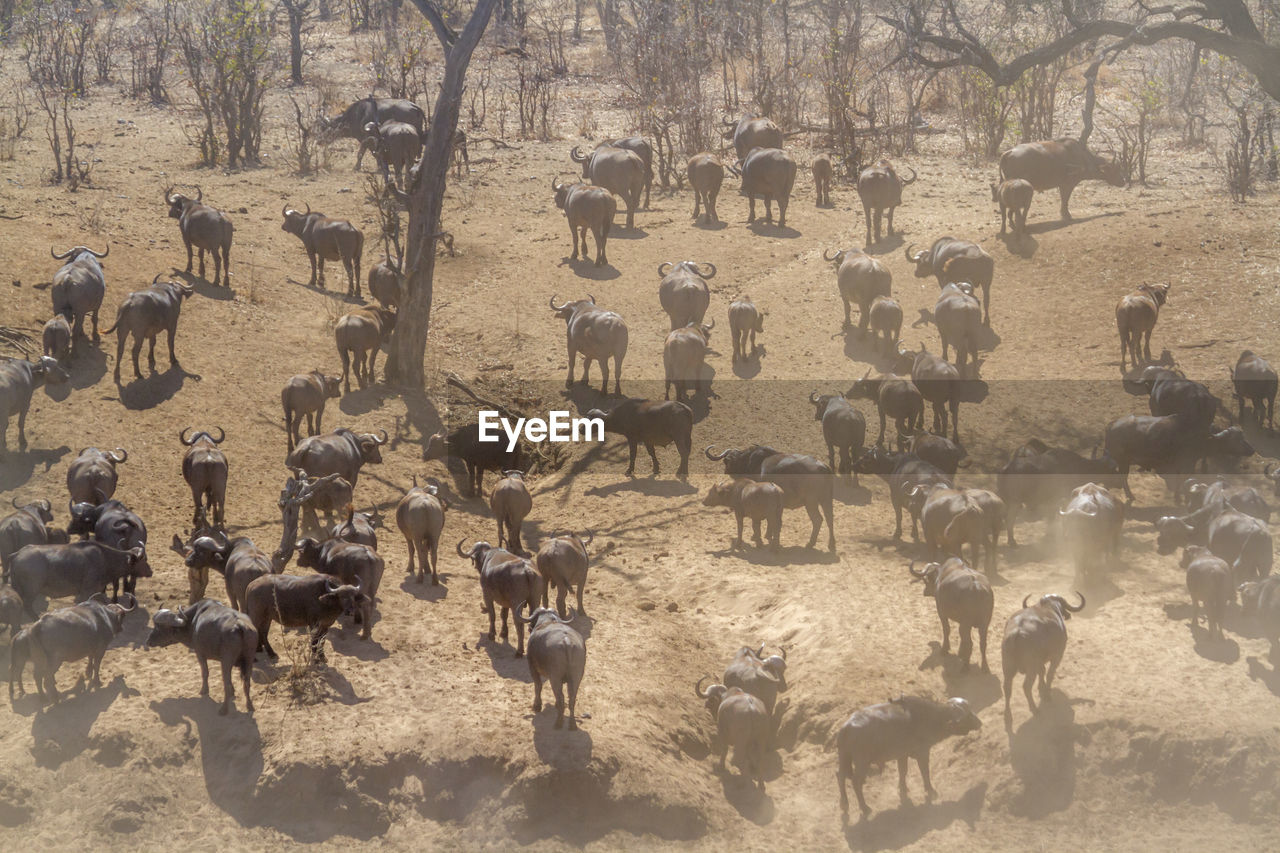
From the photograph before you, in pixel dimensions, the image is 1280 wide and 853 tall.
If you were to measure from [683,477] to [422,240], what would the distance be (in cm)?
507

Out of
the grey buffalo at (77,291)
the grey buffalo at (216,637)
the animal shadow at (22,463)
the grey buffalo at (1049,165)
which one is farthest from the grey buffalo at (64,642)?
the grey buffalo at (1049,165)

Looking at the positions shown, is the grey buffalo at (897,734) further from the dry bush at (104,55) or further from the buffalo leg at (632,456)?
the dry bush at (104,55)

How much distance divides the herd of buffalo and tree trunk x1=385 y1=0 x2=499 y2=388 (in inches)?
15.7

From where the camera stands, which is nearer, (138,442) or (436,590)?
(436,590)

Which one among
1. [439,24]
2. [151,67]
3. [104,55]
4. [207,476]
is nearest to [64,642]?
[207,476]

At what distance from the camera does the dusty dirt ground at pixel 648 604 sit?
27.6 ft

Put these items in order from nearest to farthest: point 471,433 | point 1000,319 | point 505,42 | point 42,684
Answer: point 42,684 → point 471,433 → point 1000,319 → point 505,42

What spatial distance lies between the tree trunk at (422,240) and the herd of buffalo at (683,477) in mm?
400

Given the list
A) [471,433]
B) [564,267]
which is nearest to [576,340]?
[471,433]

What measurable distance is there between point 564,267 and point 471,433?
284 inches

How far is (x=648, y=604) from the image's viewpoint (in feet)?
38.6

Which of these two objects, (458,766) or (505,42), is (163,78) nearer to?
(505,42)

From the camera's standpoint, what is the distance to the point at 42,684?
917 cm

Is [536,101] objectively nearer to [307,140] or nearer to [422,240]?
[307,140]
